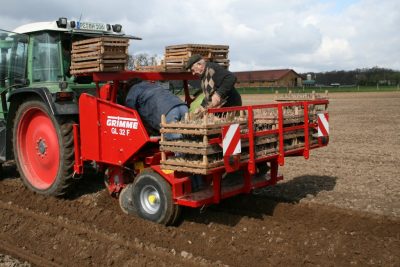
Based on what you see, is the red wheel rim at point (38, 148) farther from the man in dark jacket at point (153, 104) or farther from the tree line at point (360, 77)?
the tree line at point (360, 77)

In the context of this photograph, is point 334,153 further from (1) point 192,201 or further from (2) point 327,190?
(1) point 192,201

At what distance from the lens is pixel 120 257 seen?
14.6ft

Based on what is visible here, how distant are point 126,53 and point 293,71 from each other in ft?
243

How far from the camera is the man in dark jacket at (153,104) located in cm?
538

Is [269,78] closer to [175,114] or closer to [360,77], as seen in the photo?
[360,77]

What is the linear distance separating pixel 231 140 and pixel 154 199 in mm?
1222

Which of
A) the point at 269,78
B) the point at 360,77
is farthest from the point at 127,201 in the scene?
the point at 269,78

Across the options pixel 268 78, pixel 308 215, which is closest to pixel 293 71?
pixel 268 78

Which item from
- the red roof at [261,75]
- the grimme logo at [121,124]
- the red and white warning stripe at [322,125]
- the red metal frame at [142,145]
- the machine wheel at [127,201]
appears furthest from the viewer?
the red roof at [261,75]

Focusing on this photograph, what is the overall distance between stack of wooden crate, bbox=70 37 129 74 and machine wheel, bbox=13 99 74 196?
34.2 inches

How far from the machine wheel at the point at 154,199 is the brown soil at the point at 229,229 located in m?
0.11

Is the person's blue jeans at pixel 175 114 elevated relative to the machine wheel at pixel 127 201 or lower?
elevated

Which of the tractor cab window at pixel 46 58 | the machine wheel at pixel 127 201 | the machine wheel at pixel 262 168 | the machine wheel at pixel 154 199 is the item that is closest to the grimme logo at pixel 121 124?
the machine wheel at pixel 154 199

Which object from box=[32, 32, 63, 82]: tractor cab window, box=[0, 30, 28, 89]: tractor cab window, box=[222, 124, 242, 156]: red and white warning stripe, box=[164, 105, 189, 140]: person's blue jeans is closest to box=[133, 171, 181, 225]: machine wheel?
box=[164, 105, 189, 140]: person's blue jeans
